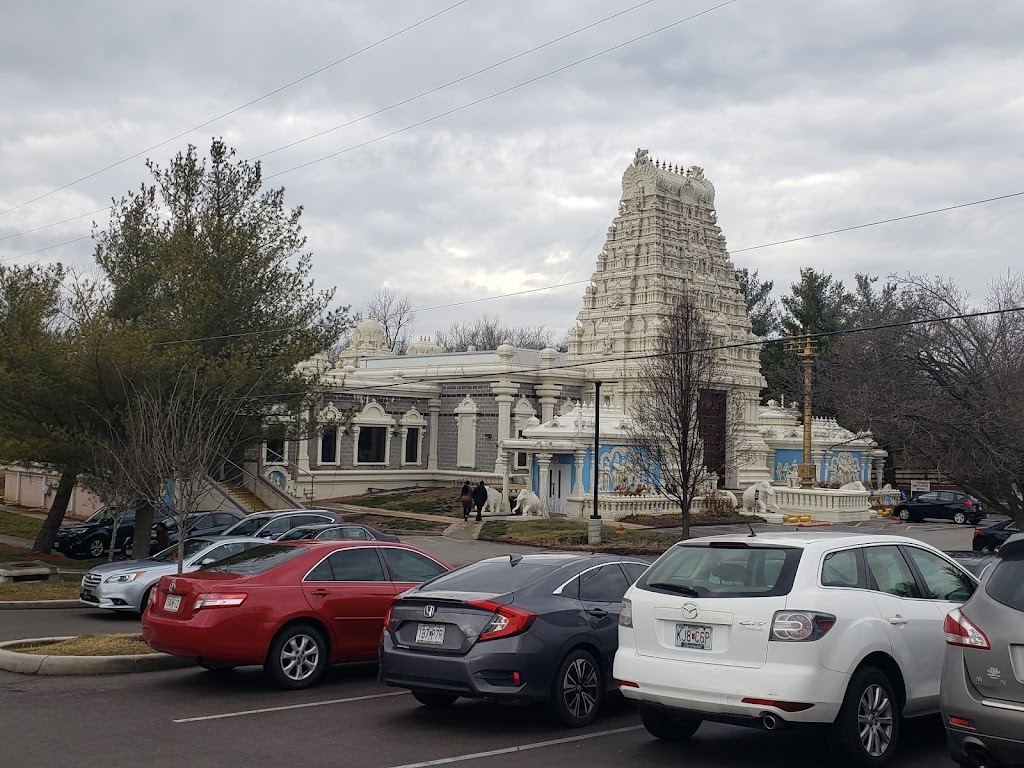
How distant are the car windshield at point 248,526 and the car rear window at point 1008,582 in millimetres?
19278

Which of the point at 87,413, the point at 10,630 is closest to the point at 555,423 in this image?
the point at 87,413

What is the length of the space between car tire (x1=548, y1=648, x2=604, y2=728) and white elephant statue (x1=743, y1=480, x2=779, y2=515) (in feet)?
108

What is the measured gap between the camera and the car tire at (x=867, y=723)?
726 cm

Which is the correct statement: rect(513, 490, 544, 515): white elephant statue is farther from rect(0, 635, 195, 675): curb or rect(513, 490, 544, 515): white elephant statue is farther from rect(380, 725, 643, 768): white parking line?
rect(380, 725, 643, 768): white parking line

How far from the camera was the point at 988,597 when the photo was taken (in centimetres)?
648

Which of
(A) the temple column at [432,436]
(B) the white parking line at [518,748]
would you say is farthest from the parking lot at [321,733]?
(A) the temple column at [432,436]

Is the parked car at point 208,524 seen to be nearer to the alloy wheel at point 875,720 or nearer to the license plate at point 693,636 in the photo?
the license plate at point 693,636

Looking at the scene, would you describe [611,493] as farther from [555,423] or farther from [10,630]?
[10,630]

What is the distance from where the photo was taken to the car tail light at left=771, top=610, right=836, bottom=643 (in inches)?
282

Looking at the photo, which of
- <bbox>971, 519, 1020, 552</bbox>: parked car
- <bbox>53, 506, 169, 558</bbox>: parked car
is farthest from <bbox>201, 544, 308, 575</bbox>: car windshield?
<bbox>971, 519, 1020, 552</bbox>: parked car

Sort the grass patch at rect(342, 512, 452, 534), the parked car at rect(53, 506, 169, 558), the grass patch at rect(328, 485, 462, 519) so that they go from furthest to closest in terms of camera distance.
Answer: the grass patch at rect(328, 485, 462, 519) → the grass patch at rect(342, 512, 452, 534) → the parked car at rect(53, 506, 169, 558)

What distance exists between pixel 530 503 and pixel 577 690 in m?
29.3

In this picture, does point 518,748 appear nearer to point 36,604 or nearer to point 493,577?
point 493,577

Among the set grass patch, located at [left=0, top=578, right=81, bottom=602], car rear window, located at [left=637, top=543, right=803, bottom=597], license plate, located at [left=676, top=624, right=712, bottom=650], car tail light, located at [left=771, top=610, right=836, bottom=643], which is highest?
→ car rear window, located at [left=637, top=543, right=803, bottom=597]
